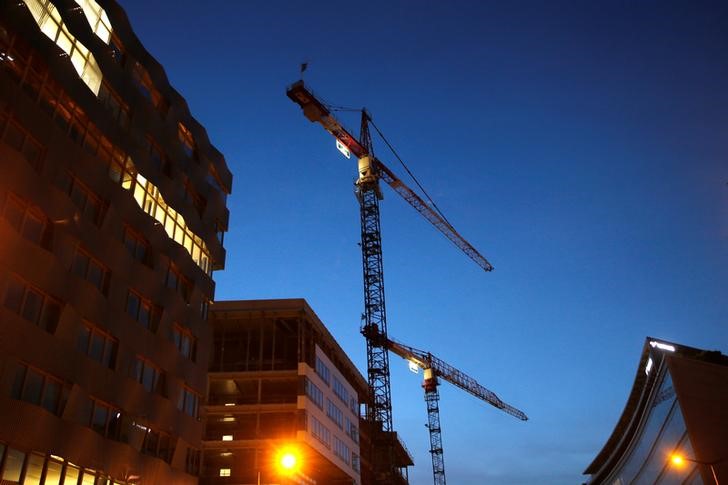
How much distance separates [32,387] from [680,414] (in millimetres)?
47083

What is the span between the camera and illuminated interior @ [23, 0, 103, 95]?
31.9 meters

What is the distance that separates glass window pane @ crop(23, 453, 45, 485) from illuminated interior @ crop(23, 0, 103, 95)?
65.5 ft

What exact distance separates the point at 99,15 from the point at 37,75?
356 inches

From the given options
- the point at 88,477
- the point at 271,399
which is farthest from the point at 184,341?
the point at 271,399

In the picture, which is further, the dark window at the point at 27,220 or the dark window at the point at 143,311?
the dark window at the point at 143,311

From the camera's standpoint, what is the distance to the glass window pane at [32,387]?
91.6 ft

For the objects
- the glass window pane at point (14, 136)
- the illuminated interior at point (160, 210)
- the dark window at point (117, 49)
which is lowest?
the glass window pane at point (14, 136)

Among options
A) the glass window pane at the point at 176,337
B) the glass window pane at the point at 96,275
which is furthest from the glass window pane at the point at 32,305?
the glass window pane at the point at 176,337

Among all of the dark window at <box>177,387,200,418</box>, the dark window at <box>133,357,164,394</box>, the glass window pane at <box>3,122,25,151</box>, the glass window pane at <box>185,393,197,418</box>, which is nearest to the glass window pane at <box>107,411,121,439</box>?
the dark window at <box>133,357,164,394</box>

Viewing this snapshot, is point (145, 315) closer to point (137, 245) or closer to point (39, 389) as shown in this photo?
point (137, 245)

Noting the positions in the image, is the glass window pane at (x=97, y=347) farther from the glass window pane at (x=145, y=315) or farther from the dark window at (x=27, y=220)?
the dark window at (x=27, y=220)

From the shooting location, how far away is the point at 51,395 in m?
29.6

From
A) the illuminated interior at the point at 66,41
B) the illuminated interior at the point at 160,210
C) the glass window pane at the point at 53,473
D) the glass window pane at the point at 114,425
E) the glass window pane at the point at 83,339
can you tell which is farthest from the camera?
the illuminated interior at the point at 160,210

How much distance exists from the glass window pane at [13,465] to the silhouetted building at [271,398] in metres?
43.9
